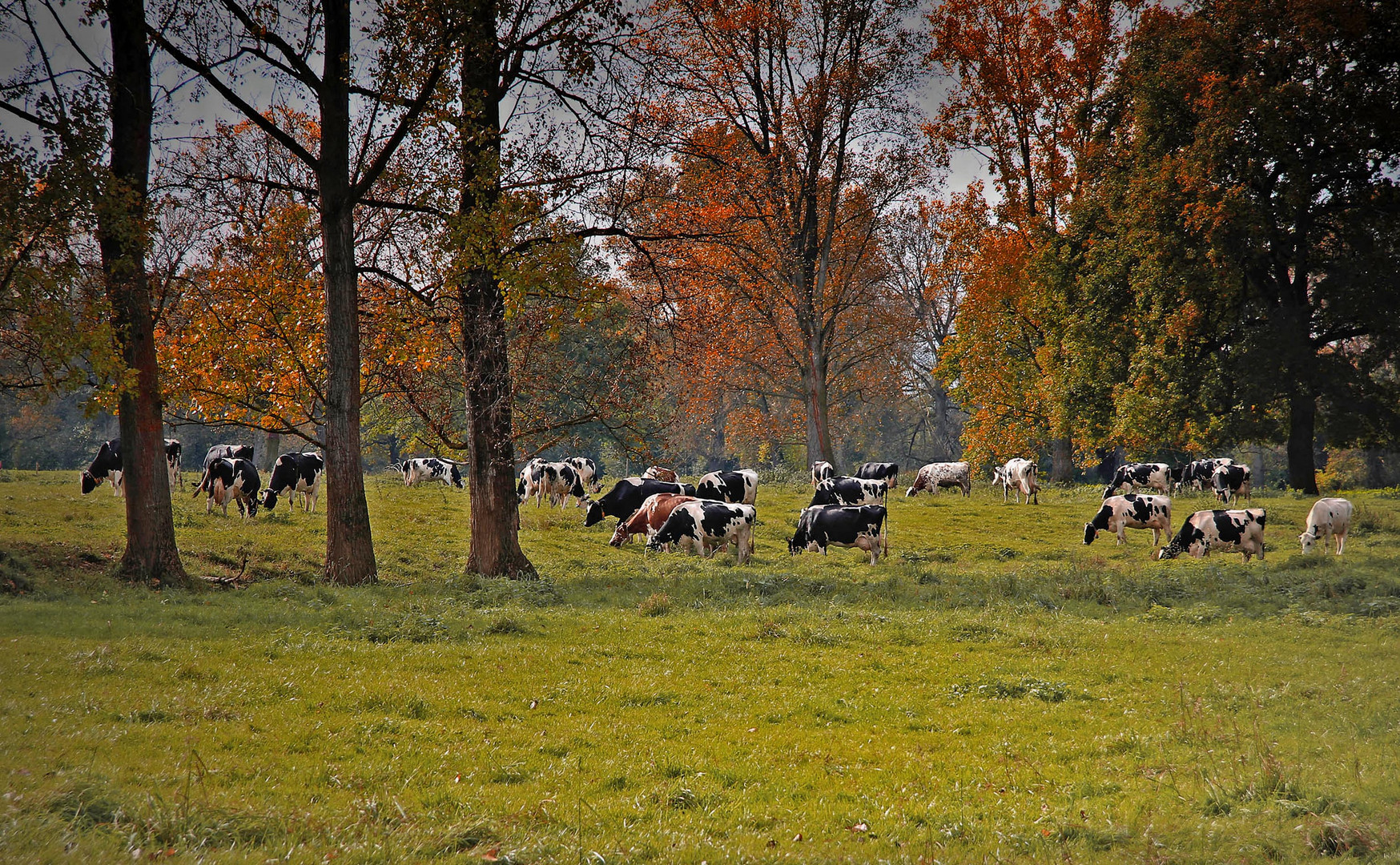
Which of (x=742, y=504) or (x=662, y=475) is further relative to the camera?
(x=662, y=475)

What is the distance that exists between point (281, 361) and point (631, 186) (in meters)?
9.02

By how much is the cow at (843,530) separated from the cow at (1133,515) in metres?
7.72

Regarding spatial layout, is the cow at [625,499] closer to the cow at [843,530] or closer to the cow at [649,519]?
the cow at [649,519]

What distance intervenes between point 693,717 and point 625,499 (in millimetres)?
19269

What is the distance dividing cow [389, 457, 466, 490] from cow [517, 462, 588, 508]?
21.0 feet

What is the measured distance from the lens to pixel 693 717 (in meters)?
9.84

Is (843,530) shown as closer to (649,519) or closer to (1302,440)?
(649,519)

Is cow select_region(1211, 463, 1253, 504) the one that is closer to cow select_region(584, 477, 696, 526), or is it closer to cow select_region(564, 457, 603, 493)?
cow select_region(584, 477, 696, 526)

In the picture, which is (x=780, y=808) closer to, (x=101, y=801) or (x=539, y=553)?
(x=101, y=801)

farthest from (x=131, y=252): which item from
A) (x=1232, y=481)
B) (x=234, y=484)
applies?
(x=1232, y=481)

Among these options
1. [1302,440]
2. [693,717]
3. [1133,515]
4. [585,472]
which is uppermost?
[1302,440]

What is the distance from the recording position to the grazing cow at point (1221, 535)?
22594mm

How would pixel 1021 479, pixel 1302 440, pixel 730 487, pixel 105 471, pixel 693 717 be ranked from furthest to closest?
pixel 1021 479
pixel 1302 440
pixel 730 487
pixel 105 471
pixel 693 717

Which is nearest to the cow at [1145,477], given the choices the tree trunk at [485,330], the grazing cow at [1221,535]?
the grazing cow at [1221,535]
